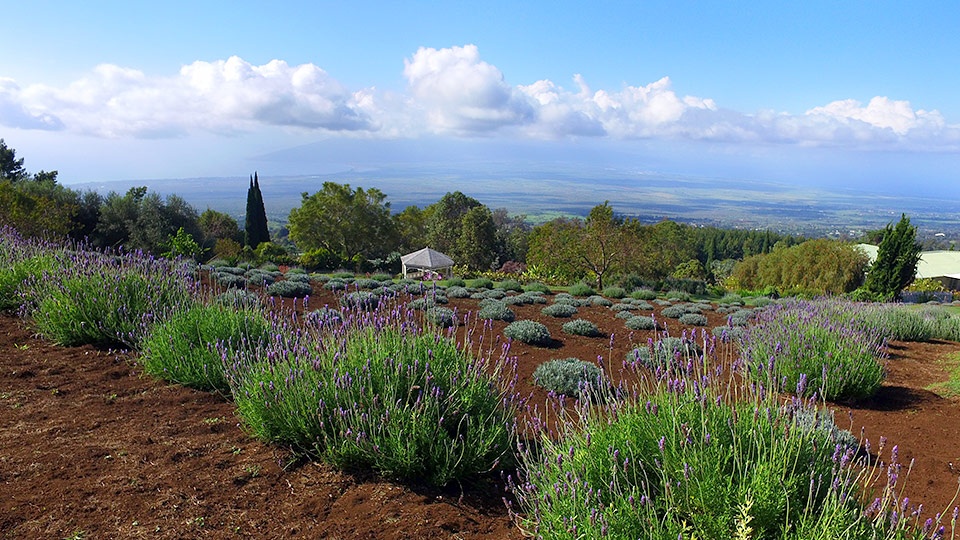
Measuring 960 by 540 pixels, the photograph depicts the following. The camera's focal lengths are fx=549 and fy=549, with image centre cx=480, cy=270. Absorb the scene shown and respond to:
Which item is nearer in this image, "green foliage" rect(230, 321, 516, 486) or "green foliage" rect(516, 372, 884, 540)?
"green foliage" rect(516, 372, 884, 540)

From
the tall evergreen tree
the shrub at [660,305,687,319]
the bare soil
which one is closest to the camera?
the bare soil

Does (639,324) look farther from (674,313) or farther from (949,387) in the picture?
(949,387)

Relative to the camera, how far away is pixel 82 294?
630 centimetres

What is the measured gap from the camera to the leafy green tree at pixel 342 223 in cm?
4800

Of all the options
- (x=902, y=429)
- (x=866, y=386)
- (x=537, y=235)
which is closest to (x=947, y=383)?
(x=866, y=386)

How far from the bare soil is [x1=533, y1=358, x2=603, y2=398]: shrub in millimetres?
2165

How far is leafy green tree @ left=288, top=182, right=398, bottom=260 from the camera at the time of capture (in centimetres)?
4800

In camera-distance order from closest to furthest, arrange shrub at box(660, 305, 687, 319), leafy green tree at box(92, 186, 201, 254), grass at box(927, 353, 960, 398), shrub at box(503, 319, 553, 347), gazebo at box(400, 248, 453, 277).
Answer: grass at box(927, 353, 960, 398) → shrub at box(503, 319, 553, 347) → shrub at box(660, 305, 687, 319) → gazebo at box(400, 248, 453, 277) → leafy green tree at box(92, 186, 201, 254)

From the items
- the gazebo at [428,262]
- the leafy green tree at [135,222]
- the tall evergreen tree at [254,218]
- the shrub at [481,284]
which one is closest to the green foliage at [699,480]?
the shrub at [481,284]

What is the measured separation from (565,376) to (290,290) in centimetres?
692

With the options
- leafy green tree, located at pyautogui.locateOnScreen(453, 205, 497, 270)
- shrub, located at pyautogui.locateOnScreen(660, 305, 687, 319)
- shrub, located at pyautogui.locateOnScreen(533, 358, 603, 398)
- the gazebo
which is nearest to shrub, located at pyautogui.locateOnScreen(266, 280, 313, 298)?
shrub, located at pyautogui.locateOnScreen(533, 358, 603, 398)

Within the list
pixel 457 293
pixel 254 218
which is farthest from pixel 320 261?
pixel 457 293

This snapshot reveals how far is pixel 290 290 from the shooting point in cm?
1088

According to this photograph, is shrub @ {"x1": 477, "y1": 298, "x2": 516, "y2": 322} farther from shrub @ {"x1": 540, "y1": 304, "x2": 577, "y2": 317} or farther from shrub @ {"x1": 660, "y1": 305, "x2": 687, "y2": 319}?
shrub @ {"x1": 660, "y1": 305, "x2": 687, "y2": 319}
